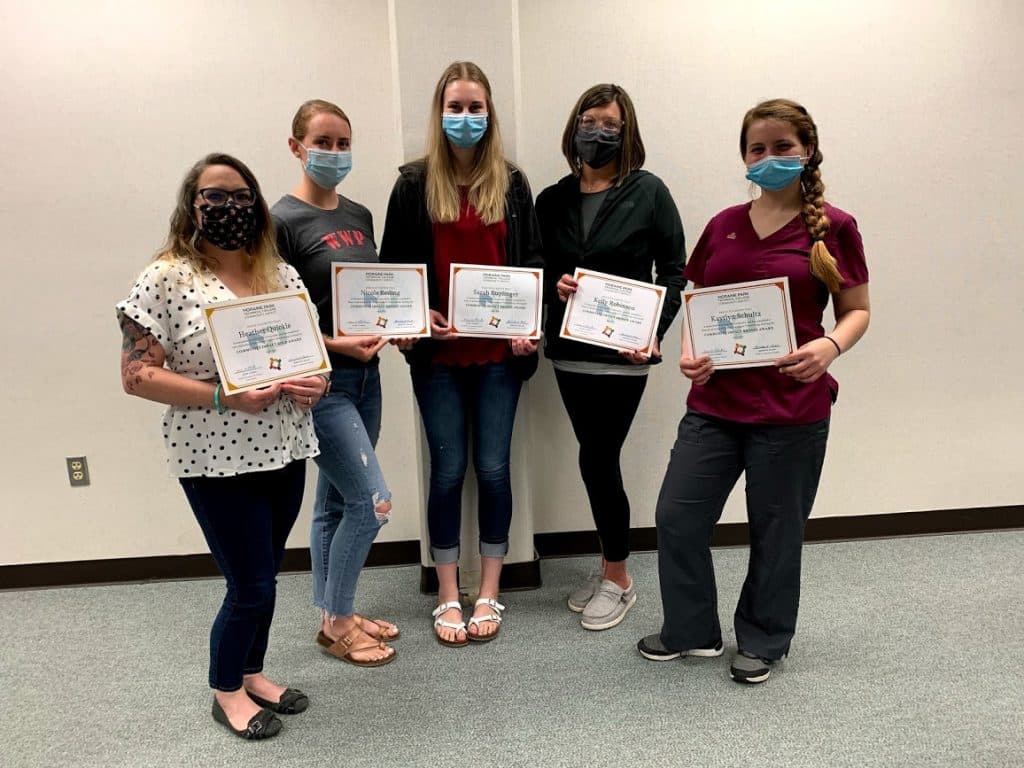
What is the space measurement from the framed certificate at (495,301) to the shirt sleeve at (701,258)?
45 centimetres

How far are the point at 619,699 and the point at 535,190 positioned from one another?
71.6 inches

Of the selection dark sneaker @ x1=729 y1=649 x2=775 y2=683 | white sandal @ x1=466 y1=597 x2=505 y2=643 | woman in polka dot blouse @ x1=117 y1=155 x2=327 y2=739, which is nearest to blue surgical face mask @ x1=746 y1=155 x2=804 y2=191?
woman in polka dot blouse @ x1=117 y1=155 x2=327 y2=739

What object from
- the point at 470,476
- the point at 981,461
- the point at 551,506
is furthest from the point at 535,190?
the point at 981,461

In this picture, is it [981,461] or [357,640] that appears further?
[981,461]

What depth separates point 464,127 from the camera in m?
2.05

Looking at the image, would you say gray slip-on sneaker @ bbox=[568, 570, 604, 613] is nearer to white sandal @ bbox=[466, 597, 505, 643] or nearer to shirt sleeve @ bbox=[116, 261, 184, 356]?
white sandal @ bbox=[466, 597, 505, 643]

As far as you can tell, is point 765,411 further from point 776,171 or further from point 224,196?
point 224,196

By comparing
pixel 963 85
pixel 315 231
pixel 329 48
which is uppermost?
pixel 329 48

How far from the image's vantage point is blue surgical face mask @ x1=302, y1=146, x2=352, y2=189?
75.5 inches

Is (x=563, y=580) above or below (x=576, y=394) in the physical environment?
below

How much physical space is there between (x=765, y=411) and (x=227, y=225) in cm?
144

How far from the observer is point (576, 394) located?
2.30m

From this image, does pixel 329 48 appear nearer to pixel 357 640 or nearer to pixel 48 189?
pixel 48 189

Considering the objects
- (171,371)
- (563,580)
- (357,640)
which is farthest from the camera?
(563,580)
